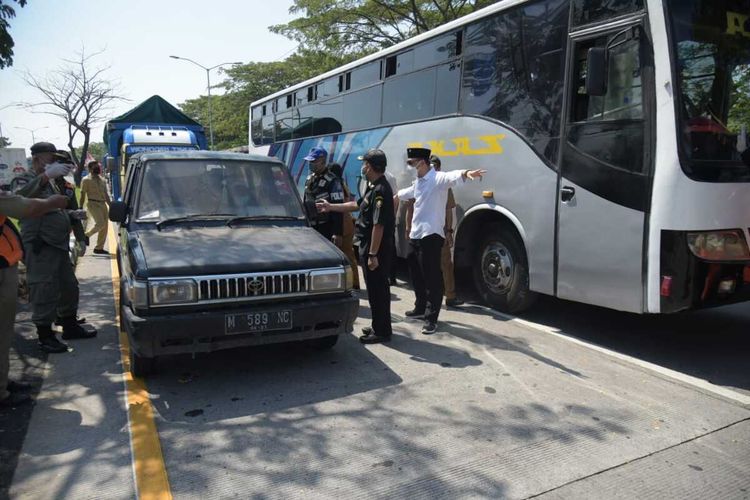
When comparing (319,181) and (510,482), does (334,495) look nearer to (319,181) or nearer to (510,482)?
(510,482)

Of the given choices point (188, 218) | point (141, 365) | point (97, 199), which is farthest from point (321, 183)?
point (97, 199)

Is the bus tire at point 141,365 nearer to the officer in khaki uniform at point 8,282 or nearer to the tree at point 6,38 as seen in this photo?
the officer in khaki uniform at point 8,282

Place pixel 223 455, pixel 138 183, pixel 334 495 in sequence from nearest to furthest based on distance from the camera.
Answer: pixel 334 495 → pixel 223 455 → pixel 138 183

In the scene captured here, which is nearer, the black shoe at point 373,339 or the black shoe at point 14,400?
the black shoe at point 14,400

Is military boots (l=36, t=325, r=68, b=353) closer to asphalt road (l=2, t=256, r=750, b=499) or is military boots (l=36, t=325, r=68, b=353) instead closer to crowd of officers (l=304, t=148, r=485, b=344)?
asphalt road (l=2, t=256, r=750, b=499)

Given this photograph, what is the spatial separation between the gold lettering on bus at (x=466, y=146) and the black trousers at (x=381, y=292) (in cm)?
184

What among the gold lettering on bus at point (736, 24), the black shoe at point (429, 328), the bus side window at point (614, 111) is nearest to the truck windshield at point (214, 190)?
the black shoe at point (429, 328)

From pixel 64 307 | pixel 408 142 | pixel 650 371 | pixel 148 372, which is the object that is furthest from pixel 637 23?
pixel 64 307

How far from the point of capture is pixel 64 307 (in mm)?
5273

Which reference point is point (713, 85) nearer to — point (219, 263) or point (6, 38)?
point (219, 263)

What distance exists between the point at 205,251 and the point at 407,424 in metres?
1.96

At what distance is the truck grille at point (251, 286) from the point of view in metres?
3.93

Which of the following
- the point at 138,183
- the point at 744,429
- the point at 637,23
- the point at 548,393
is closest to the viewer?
the point at 744,429

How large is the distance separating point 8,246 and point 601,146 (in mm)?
4740
